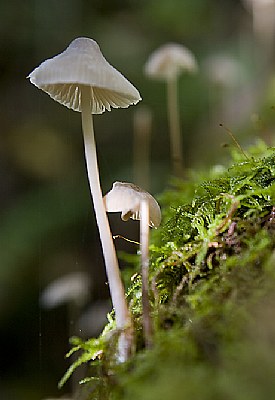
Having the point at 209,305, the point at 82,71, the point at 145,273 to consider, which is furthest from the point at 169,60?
the point at 209,305

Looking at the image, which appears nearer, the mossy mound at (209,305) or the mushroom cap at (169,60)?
the mossy mound at (209,305)

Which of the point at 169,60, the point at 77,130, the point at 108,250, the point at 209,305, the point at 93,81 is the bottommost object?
the point at 209,305

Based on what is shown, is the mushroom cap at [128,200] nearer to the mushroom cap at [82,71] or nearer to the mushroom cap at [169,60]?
the mushroom cap at [82,71]

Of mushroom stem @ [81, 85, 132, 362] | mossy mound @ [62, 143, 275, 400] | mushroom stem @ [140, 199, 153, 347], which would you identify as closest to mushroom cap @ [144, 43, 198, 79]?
mossy mound @ [62, 143, 275, 400]

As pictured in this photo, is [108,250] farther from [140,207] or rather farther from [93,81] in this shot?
[93,81]

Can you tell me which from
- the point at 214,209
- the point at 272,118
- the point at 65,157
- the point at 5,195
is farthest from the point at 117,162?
Answer: the point at 214,209

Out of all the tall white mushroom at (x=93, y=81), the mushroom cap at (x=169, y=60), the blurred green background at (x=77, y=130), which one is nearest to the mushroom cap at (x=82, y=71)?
the tall white mushroom at (x=93, y=81)
